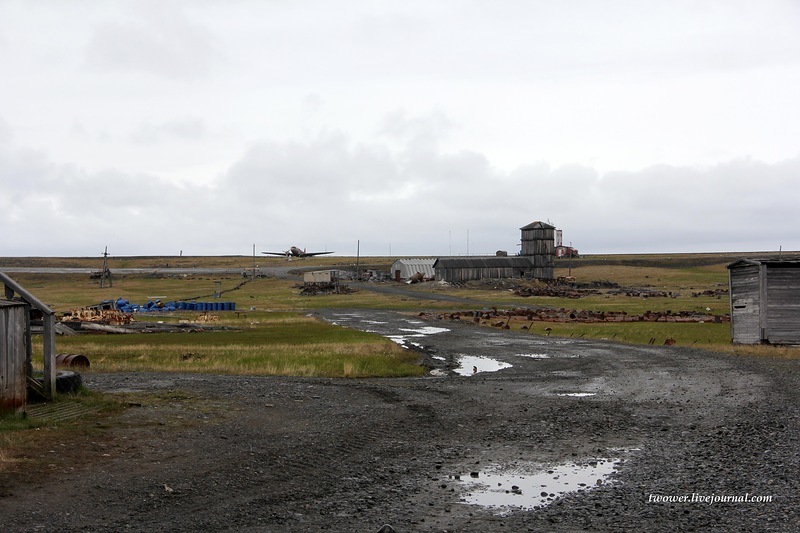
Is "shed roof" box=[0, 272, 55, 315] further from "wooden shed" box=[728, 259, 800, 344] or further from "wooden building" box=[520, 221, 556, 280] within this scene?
"wooden building" box=[520, 221, 556, 280]

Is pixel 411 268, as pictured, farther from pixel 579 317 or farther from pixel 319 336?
pixel 319 336

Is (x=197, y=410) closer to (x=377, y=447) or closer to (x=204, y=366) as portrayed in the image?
(x=377, y=447)

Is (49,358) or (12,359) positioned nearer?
(12,359)

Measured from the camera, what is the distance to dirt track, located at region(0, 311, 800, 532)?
11.8 m

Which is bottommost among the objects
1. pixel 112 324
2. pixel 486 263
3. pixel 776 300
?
pixel 112 324

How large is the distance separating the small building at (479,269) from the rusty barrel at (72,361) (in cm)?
10188

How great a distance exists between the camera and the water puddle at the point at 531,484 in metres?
12.9

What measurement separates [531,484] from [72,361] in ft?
68.8

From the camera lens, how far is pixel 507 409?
22.0 metres

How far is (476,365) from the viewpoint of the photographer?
35.8 m

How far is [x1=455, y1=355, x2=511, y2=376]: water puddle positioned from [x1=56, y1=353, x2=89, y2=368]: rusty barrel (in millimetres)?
14304

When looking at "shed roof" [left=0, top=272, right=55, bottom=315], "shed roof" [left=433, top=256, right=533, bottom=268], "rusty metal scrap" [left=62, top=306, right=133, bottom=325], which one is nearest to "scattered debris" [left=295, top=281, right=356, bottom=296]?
"shed roof" [left=433, top=256, right=533, bottom=268]

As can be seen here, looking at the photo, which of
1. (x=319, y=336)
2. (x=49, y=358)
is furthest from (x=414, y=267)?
(x=49, y=358)

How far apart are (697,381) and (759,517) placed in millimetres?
16398
